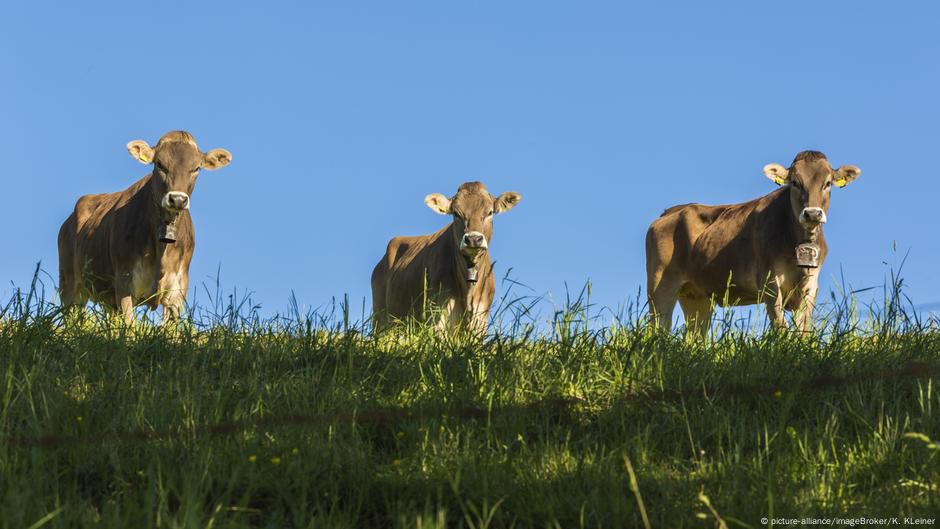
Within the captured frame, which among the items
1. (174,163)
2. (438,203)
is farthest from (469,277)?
(174,163)

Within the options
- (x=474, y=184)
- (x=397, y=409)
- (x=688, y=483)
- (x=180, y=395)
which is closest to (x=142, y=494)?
(x=180, y=395)

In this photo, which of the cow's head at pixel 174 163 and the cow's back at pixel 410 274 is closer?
the cow's head at pixel 174 163

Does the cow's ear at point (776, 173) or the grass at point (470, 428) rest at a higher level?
the cow's ear at point (776, 173)

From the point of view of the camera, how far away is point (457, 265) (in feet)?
50.0

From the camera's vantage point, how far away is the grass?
5.88m

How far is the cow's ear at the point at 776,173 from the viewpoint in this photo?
54.9ft

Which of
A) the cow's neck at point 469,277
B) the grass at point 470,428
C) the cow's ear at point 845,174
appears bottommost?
the grass at point 470,428

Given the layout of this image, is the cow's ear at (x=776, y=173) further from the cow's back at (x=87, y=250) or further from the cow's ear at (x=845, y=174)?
the cow's back at (x=87, y=250)

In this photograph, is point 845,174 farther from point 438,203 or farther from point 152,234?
point 152,234

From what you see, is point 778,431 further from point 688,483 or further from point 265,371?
point 265,371

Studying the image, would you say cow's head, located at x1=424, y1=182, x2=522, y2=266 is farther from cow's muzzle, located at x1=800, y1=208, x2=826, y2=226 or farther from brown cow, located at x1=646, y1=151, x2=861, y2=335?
cow's muzzle, located at x1=800, y1=208, x2=826, y2=226

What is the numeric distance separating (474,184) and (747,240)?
144 inches

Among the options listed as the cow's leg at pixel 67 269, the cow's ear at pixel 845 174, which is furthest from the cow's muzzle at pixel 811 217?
the cow's leg at pixel 67 269

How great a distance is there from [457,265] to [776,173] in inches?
177
